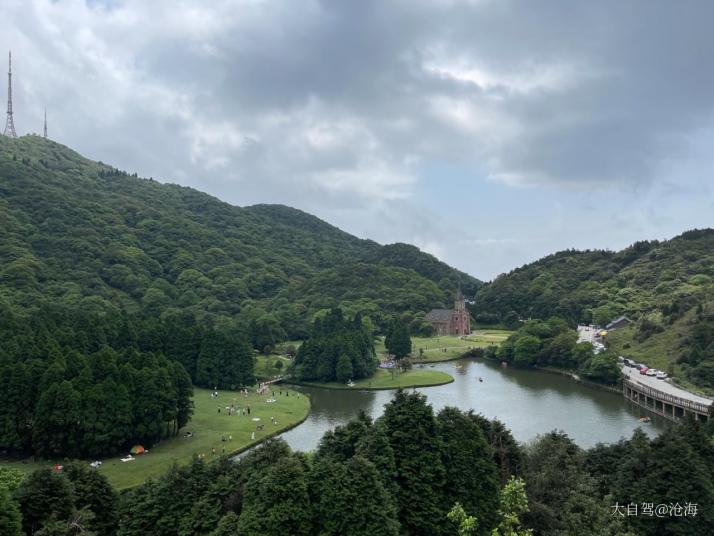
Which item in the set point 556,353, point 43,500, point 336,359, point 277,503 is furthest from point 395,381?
point 43,500

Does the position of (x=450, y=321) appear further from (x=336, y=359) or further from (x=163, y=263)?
(x=163, y=263)

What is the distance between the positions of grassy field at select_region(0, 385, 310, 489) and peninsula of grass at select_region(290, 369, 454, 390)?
22.2ft

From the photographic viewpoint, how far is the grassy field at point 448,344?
279ft

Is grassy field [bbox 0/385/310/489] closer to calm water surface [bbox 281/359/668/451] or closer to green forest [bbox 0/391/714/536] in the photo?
calm water surface [bbox 281/359/668/451]

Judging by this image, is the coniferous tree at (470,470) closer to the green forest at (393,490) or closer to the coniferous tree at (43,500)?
the green forest at (393,490)

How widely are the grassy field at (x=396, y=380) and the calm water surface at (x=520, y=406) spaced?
1460mm

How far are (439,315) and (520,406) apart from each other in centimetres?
5630

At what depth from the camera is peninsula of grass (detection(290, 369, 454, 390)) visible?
211 ft

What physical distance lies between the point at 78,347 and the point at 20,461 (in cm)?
1692

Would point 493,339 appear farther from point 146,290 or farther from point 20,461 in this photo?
point 20,461

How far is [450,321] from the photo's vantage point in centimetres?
10919

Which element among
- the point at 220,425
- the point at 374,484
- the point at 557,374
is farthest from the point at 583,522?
the point at 557,374

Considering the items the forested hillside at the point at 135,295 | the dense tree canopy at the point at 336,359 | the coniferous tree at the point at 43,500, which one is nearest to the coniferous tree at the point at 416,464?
the coniferous tree at the point at 43,500

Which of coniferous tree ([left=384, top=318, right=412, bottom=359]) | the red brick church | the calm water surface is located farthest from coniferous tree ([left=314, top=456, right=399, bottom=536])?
the red brick church
